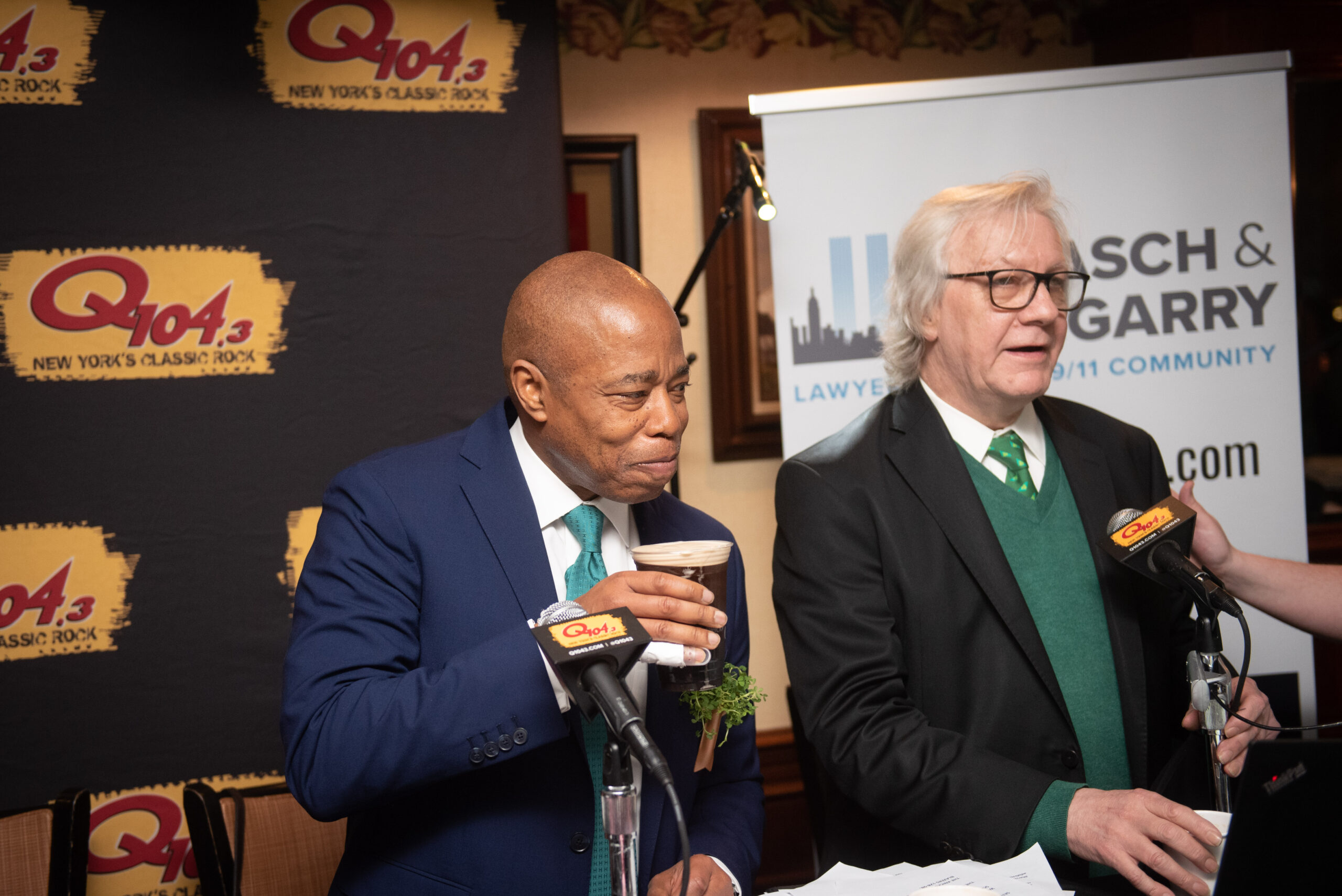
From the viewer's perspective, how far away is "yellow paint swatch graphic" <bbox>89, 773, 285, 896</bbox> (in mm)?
2531

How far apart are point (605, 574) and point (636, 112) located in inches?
96.0

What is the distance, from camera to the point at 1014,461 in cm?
192

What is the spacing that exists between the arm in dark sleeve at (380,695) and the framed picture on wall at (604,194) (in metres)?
2.22

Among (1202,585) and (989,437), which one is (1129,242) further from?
(1202,585)

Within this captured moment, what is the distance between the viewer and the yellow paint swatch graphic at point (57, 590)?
2.50 meters

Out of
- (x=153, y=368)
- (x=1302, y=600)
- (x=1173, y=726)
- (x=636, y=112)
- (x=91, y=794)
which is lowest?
(x=91, y=794)

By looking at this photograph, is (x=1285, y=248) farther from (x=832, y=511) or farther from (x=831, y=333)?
(x=832, y=511)

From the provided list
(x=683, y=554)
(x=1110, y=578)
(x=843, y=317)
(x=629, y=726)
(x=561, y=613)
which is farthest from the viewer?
(x=843, y=317)

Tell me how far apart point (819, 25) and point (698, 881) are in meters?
3.16

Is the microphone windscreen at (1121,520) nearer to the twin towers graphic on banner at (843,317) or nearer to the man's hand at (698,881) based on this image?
the man's hand at (698,881)

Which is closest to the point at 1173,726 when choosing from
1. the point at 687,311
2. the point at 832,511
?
the point at 832,511

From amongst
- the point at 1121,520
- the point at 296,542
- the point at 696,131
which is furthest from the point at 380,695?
the point at 696,131

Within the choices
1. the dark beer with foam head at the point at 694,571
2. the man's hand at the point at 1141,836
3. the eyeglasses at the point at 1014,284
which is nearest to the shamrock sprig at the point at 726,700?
the dark beer with foam head at the point at 694,571

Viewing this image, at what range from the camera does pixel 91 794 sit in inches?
99.3
